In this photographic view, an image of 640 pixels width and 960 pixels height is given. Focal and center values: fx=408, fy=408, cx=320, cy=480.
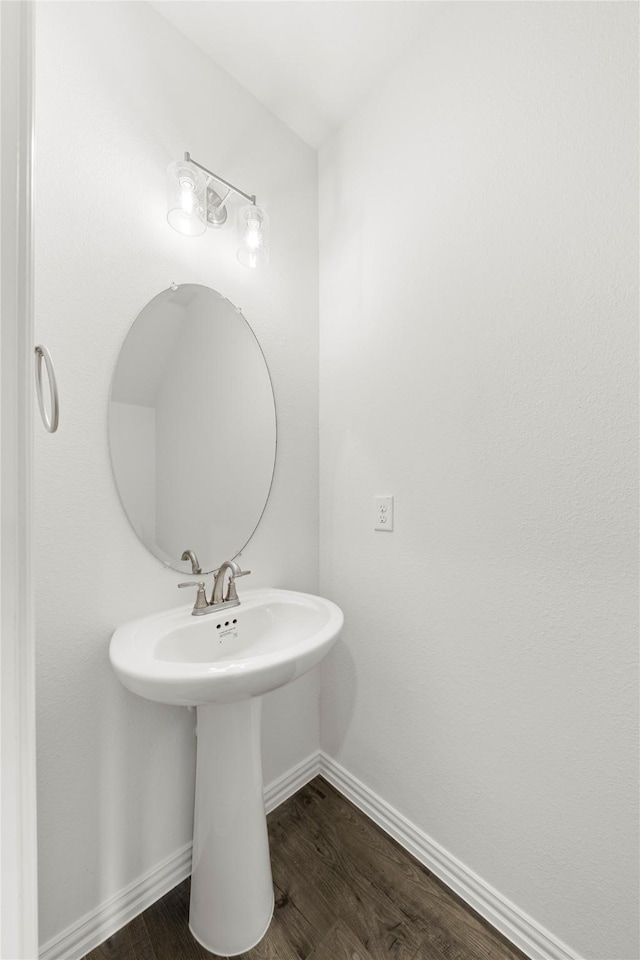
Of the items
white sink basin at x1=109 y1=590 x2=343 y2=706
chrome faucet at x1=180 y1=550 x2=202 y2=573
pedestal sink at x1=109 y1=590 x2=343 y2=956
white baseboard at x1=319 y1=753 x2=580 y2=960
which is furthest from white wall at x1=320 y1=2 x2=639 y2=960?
chrome faucet at x1=180 y1=550 x2=202 y2=573

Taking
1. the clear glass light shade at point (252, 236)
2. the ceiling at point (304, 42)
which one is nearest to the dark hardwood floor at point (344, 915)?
the clear glass light shade at point (252, 236)

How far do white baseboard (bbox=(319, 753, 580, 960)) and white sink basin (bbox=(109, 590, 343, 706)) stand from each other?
679 mm

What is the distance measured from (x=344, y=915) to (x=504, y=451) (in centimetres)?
127

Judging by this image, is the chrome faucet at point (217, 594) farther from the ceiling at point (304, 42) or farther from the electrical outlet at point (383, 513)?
the ceiling at point (304, 42)

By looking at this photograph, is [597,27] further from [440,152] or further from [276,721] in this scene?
[276,721]

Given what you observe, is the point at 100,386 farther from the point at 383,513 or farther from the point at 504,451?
the point at 504,451

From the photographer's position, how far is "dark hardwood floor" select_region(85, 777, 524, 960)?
98cm

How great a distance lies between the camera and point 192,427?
4.10ft

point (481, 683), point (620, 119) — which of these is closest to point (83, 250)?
point (620, 119)

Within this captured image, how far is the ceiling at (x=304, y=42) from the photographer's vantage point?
3.83ft

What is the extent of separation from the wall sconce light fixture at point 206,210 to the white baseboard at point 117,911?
5.85 ft

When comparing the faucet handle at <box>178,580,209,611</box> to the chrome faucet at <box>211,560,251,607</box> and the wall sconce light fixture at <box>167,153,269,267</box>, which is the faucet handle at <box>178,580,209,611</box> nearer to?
the chrome faucet at <box>211,560,251,607</box>

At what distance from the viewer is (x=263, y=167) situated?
1.42 m

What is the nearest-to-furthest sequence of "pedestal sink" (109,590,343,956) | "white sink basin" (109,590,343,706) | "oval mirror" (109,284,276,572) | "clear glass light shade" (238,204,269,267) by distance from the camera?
1. "white sink basin" (109,590,343,706)
2. "pedestal sink" (109,590,343,956)
3. "oval mirror" (109,284,276,572)
4. "clear glass light shade" (238,204,269,267)
